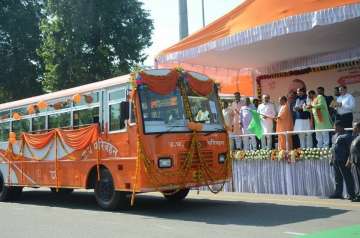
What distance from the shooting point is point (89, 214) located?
1167 cm

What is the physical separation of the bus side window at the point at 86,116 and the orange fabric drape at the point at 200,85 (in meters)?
2.31

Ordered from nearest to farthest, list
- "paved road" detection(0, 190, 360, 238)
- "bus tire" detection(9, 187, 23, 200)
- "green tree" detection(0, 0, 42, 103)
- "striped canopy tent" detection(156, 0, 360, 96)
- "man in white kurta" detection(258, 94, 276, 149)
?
"paved road" detection(0, 190, 360, 238), "striped canopy tent" detection(156, 0, 360, 96), "man in white kurta" detection(258, 94, 276, 149), "bus tire" detection(9, 187, 23, 200), "green tree" detection(0, 0, 42, 103)

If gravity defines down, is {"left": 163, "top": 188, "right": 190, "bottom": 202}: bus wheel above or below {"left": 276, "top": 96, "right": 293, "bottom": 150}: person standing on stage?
below

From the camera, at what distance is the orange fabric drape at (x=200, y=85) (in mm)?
11828

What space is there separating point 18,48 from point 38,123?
21.4 metres

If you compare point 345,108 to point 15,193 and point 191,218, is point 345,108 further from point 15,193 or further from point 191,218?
point 15,193

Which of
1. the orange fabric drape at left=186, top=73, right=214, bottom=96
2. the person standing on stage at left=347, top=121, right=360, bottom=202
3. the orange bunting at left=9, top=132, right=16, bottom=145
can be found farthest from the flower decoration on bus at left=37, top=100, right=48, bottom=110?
the person standing on stage at left=347, top=121, right=360, bottom=202

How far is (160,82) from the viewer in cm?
1129

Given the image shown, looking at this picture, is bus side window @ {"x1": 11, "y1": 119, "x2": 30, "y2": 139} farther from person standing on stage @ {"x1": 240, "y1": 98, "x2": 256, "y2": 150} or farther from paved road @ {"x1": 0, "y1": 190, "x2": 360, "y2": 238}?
person standing on stage @ {"x1": 240, "y1": 98, "x2": 256, "y2": 150}

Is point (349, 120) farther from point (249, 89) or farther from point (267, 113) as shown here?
point (249, 89)

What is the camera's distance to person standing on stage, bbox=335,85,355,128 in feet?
43.3

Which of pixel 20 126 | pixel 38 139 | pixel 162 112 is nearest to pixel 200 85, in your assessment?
pixel 162 112

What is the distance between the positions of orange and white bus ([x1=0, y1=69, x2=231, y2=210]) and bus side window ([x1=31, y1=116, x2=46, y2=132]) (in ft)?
0.56

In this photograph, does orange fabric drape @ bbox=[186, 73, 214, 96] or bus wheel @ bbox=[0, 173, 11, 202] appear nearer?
orange fabric drape @ bbox=[186, 73, 214, 96]
